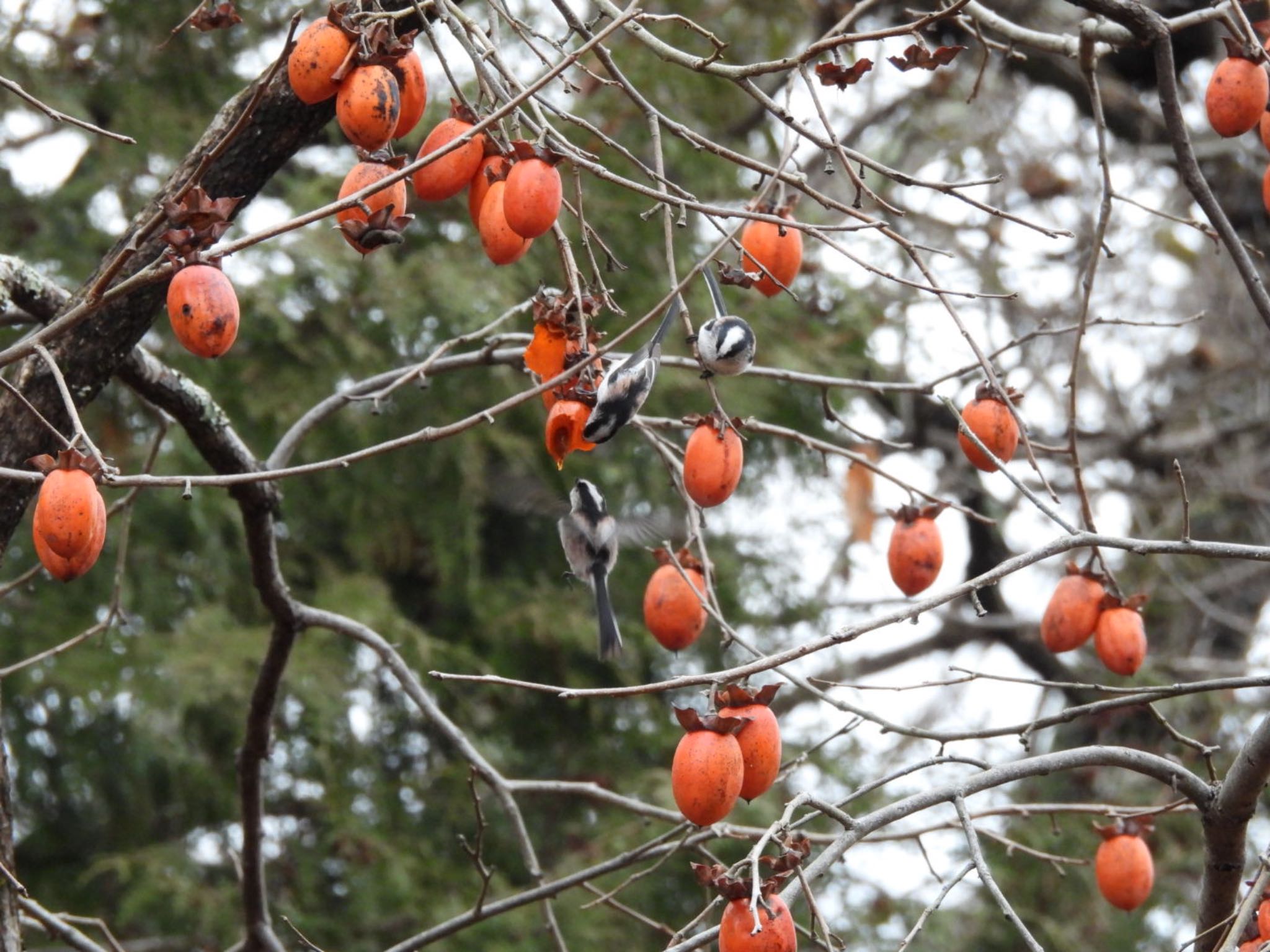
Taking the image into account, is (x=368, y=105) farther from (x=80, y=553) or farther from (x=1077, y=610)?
(x=1077, y=610)

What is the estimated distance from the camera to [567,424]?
1661 millimetres

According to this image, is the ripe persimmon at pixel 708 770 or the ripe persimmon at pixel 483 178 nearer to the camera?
the ripe persimmon at pixel 708 770

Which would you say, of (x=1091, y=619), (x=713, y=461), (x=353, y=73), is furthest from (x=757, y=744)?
(x=1091, y=619)

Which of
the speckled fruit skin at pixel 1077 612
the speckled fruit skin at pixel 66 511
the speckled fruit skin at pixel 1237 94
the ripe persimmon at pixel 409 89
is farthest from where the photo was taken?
the speckled fruit skin at pixel 1077 612

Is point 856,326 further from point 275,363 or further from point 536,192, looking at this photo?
point 536,192

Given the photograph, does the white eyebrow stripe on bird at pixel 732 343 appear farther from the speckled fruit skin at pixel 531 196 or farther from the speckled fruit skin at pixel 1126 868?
the speckled fruit skin at pixel 1126 868

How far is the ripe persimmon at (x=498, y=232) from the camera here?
1653 mm

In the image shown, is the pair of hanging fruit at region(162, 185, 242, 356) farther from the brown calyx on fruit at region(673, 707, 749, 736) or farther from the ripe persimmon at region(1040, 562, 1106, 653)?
the ripe persimmon at region(1040, 562, 1106, 653)

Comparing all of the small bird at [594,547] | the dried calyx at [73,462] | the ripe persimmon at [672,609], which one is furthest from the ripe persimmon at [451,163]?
the small bird at [594,547]

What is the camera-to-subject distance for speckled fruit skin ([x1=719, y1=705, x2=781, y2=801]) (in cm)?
158

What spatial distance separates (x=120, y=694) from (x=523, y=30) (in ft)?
9.37

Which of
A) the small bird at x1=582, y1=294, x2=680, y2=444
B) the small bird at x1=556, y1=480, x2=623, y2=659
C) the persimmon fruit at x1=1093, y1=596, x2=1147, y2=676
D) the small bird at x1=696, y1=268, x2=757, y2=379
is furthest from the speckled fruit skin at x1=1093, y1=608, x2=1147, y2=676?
the small bird at x1=582, y1=294, x2=680, y2=444

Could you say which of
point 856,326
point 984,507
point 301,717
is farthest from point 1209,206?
point 984,507

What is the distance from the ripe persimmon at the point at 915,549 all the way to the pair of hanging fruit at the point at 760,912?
74 centimetres
